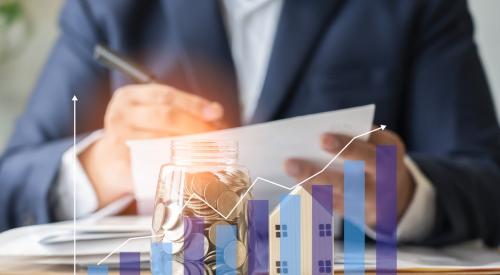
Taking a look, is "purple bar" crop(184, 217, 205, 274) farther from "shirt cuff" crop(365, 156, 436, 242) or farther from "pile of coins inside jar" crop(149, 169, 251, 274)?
"shirt cuff" crop(365, 156, 436, 242)

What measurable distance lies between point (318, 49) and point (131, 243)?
12.5 inches

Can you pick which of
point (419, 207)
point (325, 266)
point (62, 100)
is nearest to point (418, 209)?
point (419, 207)

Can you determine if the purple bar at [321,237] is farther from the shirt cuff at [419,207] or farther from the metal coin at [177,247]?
the shirt cuff at [419,207]

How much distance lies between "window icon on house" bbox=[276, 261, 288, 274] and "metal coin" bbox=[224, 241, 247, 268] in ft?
0.07

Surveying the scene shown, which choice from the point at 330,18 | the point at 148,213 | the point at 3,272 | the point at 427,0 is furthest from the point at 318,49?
the point at 3,272

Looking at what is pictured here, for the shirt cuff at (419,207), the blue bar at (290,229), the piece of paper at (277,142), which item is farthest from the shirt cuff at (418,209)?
the blue bar at (290,229)

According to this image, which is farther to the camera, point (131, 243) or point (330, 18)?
point (330, 18)

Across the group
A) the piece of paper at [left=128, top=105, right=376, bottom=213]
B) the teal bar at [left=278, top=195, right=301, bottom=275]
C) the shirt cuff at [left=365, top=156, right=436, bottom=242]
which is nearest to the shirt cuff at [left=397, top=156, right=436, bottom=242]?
the shirt cuff at [left=365, top=156, right=436, bottom=242]

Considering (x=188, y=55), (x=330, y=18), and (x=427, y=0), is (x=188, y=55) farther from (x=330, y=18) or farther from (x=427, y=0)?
(x=427, y=0)

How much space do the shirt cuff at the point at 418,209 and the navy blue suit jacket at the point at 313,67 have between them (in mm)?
30

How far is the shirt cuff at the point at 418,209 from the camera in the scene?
1.72 ft

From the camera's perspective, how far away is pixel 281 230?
323 millimetres

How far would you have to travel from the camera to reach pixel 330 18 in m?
0.62

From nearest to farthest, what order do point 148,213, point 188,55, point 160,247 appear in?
point 160,247 → point 148,213 → point 188,55
